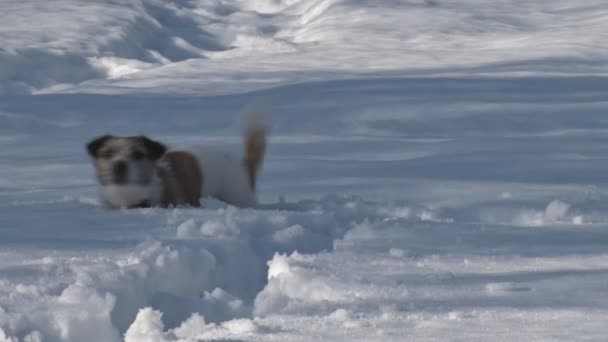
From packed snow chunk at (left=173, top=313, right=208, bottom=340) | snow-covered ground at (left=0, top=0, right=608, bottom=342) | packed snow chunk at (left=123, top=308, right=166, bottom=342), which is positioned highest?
packed snow chunk at (left=123, top=308, right=166, bottom=342)

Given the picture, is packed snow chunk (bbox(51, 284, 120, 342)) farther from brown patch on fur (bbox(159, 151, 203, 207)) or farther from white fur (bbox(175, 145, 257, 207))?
white fur (bbox(175, 145, 257, 207))

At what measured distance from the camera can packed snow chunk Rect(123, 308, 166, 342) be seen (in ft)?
9.48

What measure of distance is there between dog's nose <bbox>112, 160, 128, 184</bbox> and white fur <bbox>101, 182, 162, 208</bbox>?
0.03 m

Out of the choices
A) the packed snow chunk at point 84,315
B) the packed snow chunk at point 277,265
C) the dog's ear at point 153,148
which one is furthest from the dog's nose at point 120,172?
the packed snow chunk at point 84,315

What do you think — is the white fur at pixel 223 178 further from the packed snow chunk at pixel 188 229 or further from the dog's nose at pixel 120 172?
the packed snow chunk at pixel 188 229

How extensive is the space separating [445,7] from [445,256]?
14.7m

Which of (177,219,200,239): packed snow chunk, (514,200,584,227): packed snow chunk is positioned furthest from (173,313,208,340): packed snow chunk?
(514,200,584,227): packed snow chunk

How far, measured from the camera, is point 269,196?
18.2ft

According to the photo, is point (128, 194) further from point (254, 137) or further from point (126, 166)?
point (254, 137)

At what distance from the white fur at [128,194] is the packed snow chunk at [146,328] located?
1.82 metres

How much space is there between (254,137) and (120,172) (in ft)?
2.97

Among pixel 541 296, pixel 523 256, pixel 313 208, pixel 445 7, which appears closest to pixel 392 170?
pixel 313 208

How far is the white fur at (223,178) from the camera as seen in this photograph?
5.21m

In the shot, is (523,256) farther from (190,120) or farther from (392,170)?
(190,120)
